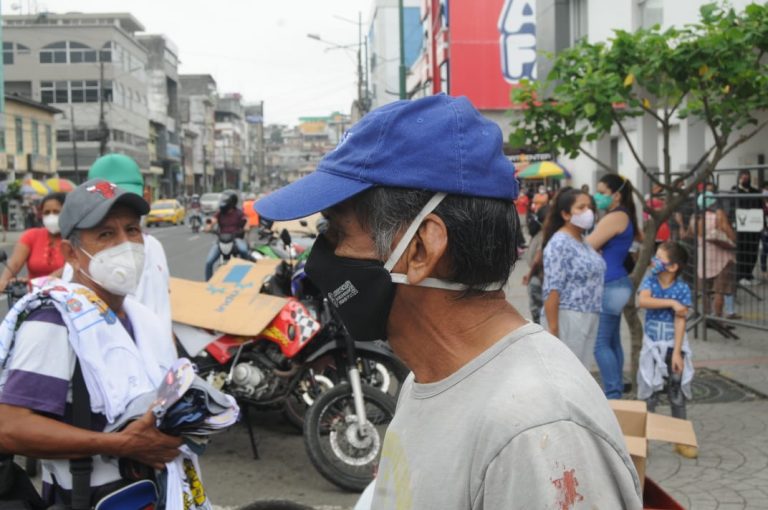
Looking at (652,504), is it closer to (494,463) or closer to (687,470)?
(494,463)

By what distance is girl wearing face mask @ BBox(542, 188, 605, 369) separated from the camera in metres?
6.06

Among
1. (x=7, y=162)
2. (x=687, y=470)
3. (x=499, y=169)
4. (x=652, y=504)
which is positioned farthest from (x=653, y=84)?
(x=7, y=162)

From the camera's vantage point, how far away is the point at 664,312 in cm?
615

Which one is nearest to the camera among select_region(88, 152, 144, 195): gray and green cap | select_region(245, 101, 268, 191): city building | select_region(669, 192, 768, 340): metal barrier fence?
select_region(88, 152, 144, 195): gray and green cap

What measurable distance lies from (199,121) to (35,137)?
7244cm

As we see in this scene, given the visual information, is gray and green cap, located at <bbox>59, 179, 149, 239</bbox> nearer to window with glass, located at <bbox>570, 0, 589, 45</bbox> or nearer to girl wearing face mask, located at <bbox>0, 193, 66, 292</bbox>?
girl wearing face mask, located at <bbox>0, 193, 66, 292</bbox>

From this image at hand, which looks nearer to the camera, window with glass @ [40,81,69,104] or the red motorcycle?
the red motorcycle

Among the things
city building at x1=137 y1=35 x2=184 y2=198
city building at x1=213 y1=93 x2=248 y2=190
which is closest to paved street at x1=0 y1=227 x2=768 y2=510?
city building at x1=137 y1=35 x2=184 y2=198

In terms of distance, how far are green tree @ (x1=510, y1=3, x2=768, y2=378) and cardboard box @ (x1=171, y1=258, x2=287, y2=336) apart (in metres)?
2.43

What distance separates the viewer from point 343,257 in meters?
1.71

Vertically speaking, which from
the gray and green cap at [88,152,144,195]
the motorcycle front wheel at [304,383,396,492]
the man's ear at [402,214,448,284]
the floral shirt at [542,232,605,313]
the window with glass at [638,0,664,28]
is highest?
the window with glass at [638,0,664,28]

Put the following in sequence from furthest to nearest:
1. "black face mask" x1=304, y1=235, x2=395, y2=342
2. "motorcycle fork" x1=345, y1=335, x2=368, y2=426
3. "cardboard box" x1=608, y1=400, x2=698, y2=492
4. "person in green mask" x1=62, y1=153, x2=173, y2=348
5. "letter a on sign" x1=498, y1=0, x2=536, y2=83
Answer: "letter a on sign" x1=498, y1=0, x2=536, y2=83, "motorcycle fork" x1=345, y1=335, x2=368, y2=426, "person in green mask" x1=62, y1=153, x2=173, y2=348, "cardboard box" x1=608, y1=400, x2=698, y2=492, "black face mask" x1=304, y1=235, x2=395, y2=342

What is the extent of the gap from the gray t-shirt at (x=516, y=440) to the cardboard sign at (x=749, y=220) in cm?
865

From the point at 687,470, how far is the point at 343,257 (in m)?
4.55
